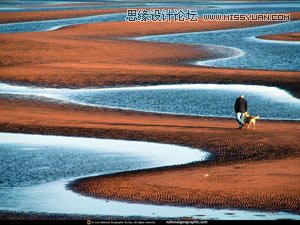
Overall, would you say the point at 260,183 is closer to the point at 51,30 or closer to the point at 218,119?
the point at 218,119

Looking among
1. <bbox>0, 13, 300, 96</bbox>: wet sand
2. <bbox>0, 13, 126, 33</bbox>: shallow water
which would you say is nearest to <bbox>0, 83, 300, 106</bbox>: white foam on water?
<bbox>0, 13, 300, 96</bbox>: wet sand

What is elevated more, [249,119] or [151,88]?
[249,119]

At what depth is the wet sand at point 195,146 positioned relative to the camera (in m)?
21.4

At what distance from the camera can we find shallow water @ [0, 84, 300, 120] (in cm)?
3812

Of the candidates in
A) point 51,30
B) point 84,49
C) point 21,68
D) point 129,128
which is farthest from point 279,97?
point 51,30

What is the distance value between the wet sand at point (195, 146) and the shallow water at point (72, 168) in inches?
23.5

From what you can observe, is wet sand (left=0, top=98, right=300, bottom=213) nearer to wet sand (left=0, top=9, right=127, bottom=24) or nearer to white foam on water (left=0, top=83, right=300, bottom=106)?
white foam on water (left=0, top=83, right=300, bottom=106)

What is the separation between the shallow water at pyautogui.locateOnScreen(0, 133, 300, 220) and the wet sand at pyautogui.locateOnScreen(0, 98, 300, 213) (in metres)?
0.60

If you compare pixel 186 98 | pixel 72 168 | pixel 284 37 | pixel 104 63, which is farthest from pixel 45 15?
pixel 72 168

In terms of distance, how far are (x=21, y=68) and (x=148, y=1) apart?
272 feet

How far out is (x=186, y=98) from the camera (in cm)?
4191

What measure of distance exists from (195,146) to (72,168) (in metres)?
4.93

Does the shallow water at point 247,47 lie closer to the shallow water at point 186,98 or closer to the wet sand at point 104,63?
the wet sand at point 104,63

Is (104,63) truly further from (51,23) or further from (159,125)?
(51,23)
